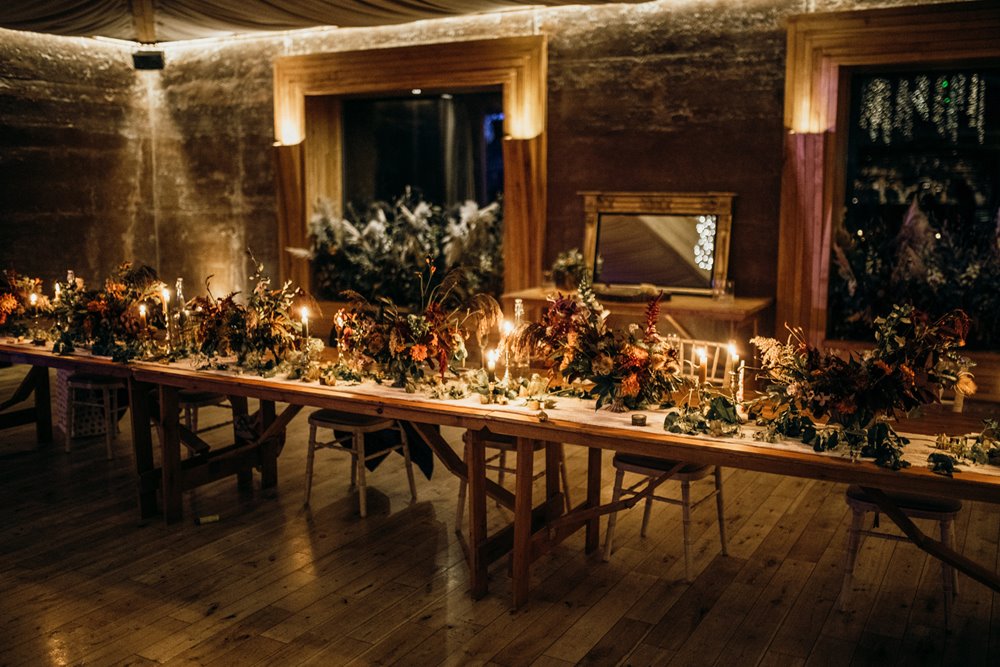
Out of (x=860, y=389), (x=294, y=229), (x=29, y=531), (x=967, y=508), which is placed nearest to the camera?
(x=860, y=389)

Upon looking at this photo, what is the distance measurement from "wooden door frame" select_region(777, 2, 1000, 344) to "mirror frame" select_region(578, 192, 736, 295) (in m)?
0.44

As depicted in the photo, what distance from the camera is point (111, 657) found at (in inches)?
126

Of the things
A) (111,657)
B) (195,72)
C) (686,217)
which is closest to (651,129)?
(686,217)

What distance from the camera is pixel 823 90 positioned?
6746 mm

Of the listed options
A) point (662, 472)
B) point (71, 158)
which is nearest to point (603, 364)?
point (662, 472)

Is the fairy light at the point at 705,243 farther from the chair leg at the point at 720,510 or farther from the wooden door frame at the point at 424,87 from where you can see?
the chair leg at the point at 720,510

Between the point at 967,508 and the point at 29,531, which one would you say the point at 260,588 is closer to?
the point at 29,531

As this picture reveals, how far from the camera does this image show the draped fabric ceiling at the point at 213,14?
24.9ft

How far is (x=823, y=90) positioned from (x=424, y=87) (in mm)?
3496

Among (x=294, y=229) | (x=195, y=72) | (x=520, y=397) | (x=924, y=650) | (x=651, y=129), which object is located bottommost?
(x=924, y=650)

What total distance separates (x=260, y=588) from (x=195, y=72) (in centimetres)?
728

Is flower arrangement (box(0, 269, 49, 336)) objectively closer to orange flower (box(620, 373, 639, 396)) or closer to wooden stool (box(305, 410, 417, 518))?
wooden stool (box(305, 410, 417, 518))

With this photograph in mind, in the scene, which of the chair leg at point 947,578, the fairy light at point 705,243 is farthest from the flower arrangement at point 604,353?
the fairy light at point 705,243

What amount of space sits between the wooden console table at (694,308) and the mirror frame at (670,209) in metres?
0.30
